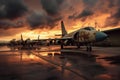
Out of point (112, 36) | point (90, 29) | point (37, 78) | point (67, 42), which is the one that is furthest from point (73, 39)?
point (112, 36)

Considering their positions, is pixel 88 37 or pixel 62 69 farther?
pixel 88 37

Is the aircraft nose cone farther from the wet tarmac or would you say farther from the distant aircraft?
the wet tarmac

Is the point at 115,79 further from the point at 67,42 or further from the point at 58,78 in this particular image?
the point at 67,42

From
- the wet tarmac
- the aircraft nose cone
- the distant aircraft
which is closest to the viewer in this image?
the wet tarmac

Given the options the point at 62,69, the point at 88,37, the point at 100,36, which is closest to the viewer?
the point at 62,69

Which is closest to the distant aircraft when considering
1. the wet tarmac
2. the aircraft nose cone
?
the aircraft nose cone

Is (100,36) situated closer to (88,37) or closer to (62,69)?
(88,37)

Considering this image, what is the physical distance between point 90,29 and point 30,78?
2050cm

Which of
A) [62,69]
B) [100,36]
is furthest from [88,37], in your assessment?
[62,69]

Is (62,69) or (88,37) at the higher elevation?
(88,37)

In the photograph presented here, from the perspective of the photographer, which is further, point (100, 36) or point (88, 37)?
point (88, 37)

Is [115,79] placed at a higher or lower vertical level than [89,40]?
lower

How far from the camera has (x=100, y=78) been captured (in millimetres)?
6496

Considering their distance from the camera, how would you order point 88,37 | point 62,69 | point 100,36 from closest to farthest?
point 62,69 < point 100,36 < point 88,37
